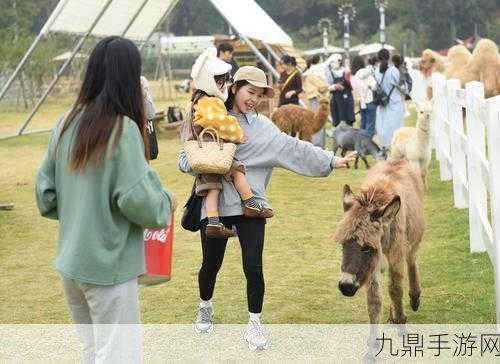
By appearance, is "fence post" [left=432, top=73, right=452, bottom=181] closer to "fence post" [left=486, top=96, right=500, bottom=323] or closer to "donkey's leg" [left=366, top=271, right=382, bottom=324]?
"fence post" [left=486, top=96, right=500, bottom=323]

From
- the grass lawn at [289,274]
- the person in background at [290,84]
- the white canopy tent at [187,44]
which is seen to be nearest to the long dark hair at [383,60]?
the person in background at [290,84]

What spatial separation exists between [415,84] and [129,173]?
803 inches

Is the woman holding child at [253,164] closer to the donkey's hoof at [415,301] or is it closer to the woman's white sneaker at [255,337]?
the woman's white sneaker at [255,337]

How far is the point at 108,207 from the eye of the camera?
363 cm

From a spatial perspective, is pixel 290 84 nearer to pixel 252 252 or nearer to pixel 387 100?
pixel 387 100

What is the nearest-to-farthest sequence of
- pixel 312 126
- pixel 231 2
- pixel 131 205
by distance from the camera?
pixel 131 205 → pixel 312 126 → pixel 231 2

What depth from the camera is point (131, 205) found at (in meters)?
3.57

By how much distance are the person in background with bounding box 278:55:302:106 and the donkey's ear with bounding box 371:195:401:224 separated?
1082 centimetres

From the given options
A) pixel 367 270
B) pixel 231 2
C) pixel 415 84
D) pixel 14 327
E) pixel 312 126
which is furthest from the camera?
pixel 415 84

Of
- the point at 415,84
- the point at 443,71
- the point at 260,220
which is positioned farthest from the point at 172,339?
the point at 415,84

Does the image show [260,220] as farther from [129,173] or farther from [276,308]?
[129,173]

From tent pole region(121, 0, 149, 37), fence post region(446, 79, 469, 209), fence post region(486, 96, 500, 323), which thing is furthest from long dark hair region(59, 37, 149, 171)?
tent pole region(121, 0, 149, 37)

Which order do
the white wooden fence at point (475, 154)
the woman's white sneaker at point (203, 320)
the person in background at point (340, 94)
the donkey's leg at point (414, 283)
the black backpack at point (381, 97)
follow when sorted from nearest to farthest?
the white wooden fence at point (475, 154)
the woman's white sneaker at point (203, 320)
the donkey's leg at point (414, 283)
the black backpack at point (381, 97)
the person in background at point (340, 94)

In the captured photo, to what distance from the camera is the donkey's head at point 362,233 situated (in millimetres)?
5070
